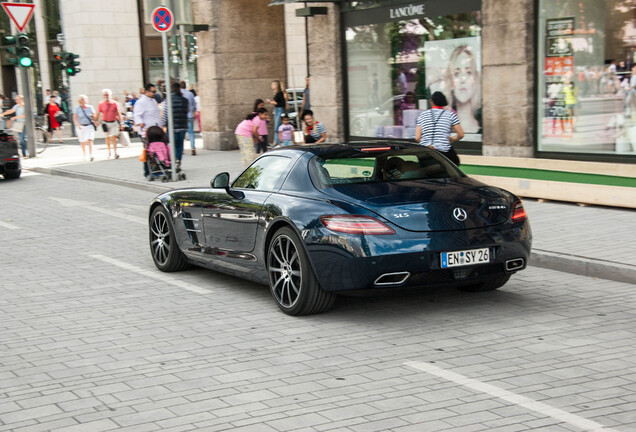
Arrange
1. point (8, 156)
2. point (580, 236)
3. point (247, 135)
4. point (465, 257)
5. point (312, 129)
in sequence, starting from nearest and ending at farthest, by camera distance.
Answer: point (465, 257), point (580, 236), point (312, 129), point (247, 135), point (8, 156)

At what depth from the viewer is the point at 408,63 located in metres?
18.1

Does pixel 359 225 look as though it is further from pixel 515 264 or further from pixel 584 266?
pixel 584 266

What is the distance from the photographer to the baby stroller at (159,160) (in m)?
18.0

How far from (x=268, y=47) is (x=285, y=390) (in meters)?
21.3

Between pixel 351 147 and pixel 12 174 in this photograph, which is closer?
pixel 351 147

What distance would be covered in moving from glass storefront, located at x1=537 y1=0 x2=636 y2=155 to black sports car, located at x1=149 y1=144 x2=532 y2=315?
7.11 metres

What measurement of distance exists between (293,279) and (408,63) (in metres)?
12.1

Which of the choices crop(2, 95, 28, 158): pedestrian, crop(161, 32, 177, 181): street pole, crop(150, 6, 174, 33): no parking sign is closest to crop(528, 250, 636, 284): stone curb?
crop(161, 32, 177, 181): street pole

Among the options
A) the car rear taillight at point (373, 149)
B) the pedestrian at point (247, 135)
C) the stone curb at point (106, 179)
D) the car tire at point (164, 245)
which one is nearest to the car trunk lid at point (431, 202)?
the car rear taillight at point (373, 149)

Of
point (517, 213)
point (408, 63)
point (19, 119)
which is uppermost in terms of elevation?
point (408, 63)

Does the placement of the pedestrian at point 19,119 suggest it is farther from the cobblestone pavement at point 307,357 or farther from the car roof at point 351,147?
the car roof at point 351,147

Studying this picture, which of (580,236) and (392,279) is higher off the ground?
(392,279)

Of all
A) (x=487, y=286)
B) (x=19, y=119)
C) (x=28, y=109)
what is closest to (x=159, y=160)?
(x=28, y=109)

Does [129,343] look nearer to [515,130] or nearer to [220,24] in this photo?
[515,130]
